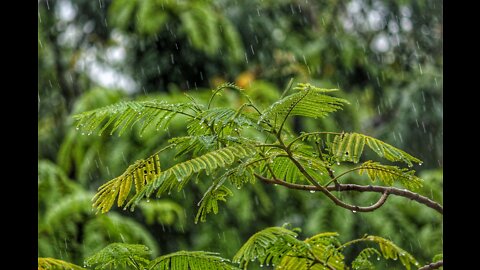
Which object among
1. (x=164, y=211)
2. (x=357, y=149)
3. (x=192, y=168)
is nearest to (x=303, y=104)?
(x=357, y=149)

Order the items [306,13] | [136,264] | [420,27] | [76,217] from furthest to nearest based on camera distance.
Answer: [306,13]
[420,27]
[76,217]
[136,264]

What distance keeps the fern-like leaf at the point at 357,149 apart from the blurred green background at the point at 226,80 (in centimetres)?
193

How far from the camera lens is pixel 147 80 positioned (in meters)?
4.64

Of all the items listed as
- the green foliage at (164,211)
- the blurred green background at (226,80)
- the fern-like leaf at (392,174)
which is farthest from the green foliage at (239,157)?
the green foliage at (164,211)

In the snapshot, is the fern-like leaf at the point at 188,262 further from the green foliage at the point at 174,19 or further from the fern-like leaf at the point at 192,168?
the green foliage at the point at 174,19

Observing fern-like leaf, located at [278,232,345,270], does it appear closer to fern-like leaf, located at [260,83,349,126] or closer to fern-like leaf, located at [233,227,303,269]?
fern-like leaf, located at [233,227,303,269]

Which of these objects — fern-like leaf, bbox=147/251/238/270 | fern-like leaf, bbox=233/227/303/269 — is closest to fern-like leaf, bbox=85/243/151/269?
fern-like leaf, bbox=147/251/238/270

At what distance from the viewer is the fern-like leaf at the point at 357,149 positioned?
106 centimetres

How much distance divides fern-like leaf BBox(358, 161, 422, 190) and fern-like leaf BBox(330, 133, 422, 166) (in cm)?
3
